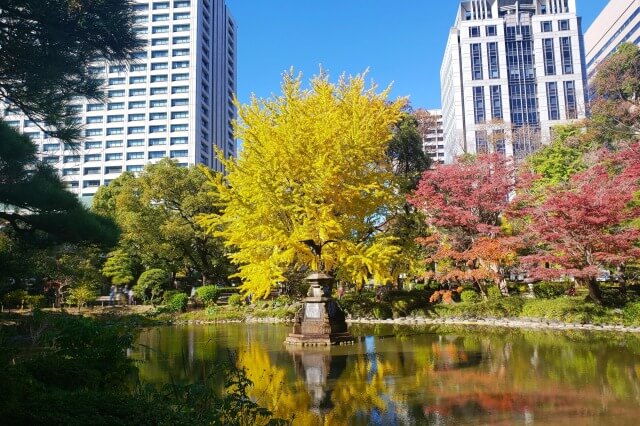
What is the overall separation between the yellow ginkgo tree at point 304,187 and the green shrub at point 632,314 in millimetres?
7501

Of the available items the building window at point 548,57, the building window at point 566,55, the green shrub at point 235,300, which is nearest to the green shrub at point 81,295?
the green shrub at point 235,300

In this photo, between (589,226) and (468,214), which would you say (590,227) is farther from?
(468,214)

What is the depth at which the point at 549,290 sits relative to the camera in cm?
2034

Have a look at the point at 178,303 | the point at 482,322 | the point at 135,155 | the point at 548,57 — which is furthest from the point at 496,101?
the point at 178,303

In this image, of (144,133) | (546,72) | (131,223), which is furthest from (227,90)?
(131,223)

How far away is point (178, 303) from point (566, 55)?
69837 millimetres

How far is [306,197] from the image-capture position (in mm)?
13766

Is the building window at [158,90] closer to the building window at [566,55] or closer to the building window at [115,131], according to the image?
the building window at [115,131]

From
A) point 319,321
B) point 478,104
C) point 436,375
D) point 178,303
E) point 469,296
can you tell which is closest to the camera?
point 436,375

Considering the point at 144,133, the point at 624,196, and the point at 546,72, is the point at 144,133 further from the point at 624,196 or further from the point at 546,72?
the point at 624,196

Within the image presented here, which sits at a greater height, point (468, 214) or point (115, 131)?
point (115, 131)

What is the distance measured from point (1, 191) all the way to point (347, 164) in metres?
8.85

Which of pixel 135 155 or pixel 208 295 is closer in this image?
pixel 208 295

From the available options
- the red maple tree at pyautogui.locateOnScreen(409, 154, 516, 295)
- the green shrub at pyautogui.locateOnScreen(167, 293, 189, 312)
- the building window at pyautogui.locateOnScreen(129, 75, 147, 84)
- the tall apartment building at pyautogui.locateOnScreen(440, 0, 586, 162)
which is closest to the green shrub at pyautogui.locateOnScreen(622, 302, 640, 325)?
the red maple tree at pyautogui.locateOnScreen(409, 154, 516, 295)
